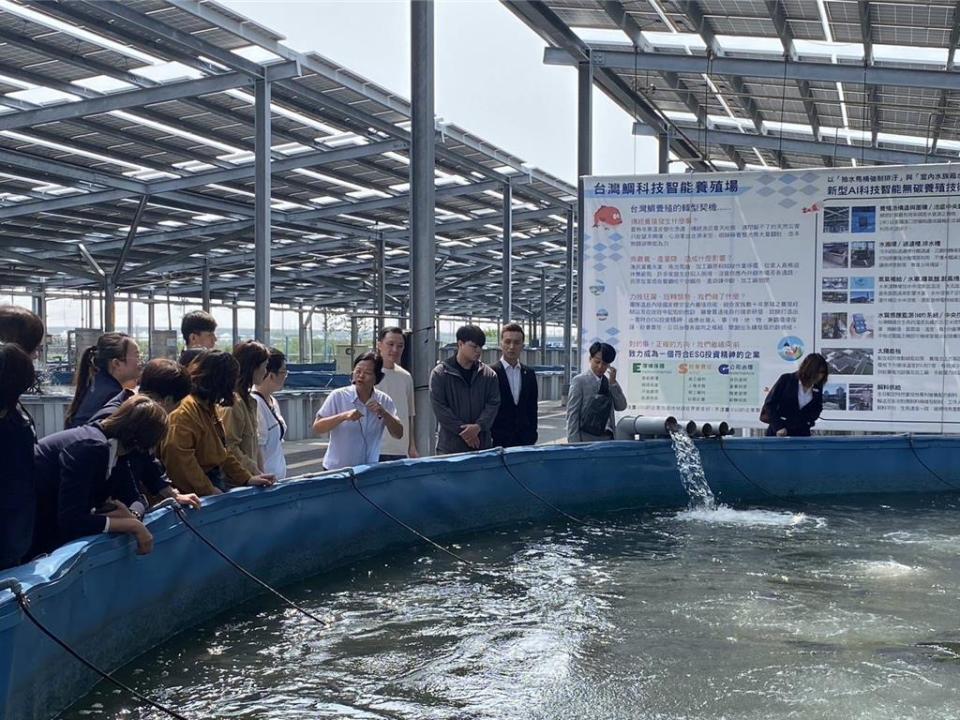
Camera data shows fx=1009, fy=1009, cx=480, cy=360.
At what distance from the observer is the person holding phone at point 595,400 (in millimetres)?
7984

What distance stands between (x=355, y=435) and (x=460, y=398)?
37.2 inches

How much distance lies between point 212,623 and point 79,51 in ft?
29.7

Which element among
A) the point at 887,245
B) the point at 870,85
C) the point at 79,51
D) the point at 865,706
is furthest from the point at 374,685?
the point at 870,85

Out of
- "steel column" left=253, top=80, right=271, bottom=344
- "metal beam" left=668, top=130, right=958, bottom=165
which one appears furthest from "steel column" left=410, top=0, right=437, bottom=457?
"metal beam" left=668, top=130, right=958, bottom=165

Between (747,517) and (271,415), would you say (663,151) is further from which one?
(271,415)

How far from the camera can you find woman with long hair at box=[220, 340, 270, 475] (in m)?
5.38

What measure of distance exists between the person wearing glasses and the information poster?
2.93 m

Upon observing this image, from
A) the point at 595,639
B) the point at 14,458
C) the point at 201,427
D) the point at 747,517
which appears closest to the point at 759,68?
the point at 747,517

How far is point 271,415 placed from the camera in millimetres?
5914

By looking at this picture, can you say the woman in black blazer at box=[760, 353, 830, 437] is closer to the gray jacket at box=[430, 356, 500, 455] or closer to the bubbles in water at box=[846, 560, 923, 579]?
the bubbles in water at box=[846, 560, 923, 579]

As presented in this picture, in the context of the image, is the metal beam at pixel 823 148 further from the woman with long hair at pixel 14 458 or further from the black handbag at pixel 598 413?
the woman with long hair at pixel 14 458

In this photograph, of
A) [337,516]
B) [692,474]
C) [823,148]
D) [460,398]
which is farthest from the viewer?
[823,148]

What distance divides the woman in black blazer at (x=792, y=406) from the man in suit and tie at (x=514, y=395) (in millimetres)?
2541

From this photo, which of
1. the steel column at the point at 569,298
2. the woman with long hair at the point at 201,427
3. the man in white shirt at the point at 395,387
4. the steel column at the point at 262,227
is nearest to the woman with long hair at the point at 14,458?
the woman with long hair at the point at 201,427
